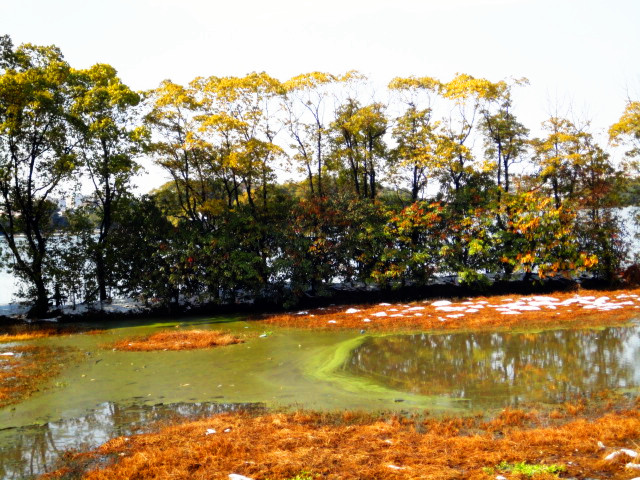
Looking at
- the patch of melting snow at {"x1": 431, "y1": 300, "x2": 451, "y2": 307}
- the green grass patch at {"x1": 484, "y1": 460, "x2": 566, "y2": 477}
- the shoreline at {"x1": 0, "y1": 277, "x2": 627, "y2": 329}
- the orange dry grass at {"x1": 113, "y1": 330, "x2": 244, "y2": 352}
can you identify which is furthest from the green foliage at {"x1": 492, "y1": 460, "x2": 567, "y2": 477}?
the shoreline at {"x1": 0, "y1": 277, "x2": 627, "y2": 329}

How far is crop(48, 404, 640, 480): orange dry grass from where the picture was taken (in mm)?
5105

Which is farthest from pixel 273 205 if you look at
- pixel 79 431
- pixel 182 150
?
pixel 79 431

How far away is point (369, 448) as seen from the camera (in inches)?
227

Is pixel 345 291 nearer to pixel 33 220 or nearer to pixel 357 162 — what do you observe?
pixel 357 162

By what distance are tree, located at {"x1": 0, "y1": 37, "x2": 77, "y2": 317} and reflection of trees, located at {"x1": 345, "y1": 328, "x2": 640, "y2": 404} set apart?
13.2 meters

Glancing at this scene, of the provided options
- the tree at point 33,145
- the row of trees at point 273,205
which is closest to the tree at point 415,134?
the row of trees at point 273,205

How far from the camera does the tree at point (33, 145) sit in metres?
16.7

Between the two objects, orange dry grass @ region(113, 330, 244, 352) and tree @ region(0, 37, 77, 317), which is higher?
tree @ region(0, 37, 77, 317)

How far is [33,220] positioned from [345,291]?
488 inches

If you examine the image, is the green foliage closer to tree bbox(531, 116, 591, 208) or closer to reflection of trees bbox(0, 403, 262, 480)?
reflection of trees bbox(0, 403, 262, 480)

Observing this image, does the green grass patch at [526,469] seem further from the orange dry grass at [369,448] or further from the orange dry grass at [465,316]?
the orange dry grass at [465,316]

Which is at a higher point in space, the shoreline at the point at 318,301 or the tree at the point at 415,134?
the tree at the point at 415,134

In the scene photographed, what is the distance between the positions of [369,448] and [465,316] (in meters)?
10.5

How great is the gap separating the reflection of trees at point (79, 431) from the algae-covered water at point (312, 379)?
0.02m
